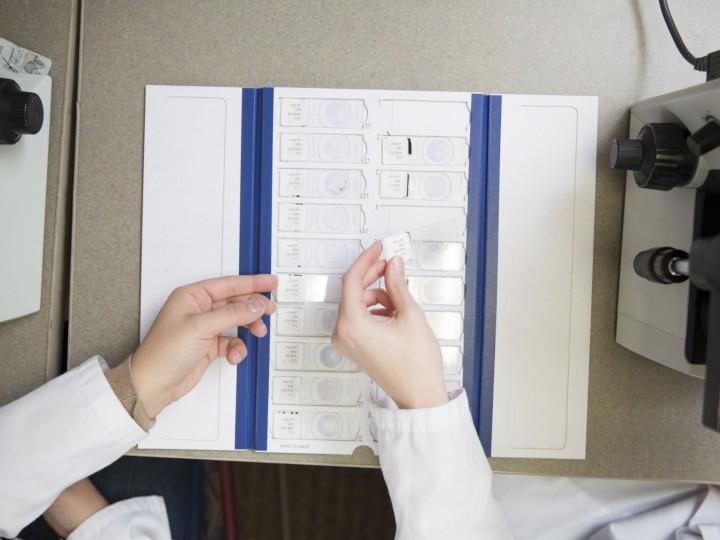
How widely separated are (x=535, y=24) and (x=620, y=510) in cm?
69

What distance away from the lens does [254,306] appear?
0.64 meters

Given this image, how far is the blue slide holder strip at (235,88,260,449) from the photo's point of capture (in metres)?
0.68

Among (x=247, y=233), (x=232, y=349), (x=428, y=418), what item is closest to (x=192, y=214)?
(x=247, y=233)

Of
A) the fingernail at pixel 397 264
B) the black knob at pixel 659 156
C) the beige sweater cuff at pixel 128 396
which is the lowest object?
the beige sweater cuff at pixel 128 396

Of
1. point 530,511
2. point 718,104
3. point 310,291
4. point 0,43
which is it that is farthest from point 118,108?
point 530,511

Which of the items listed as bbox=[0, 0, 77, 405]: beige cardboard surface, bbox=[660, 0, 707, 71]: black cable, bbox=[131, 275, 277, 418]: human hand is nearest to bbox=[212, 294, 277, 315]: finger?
bbox=[131, 275, 277, 418]: human hand

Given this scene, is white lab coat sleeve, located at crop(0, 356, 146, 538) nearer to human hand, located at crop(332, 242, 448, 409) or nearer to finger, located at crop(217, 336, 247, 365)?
finger, located at crop(217, 336, 247, 365)

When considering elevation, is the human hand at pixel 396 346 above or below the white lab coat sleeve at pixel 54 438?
above

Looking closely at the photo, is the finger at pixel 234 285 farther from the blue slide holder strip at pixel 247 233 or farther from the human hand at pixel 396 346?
the human hand at pixel 396 346

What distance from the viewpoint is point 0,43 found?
2.02 ft

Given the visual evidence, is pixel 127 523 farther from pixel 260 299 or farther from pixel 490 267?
pixel 490 267

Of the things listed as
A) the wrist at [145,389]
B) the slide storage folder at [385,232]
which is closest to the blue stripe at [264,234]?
the slide storage folder at [385,232]

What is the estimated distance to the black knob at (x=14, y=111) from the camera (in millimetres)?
592

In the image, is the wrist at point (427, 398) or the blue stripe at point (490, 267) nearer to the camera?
the wrist at point (427, 398)
